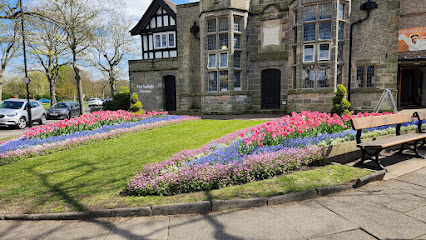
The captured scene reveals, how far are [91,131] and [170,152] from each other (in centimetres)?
465

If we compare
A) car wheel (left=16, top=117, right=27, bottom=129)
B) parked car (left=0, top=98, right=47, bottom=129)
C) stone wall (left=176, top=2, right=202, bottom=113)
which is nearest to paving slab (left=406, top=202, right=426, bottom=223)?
stone wall (left=176, top=2, right=202, bottom=113)

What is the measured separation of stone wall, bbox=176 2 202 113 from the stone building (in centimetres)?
8

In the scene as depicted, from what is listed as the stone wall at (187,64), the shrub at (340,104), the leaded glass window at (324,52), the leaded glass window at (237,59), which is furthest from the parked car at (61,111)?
the shrub at (340,104)

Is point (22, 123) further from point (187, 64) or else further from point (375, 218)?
point (375, 218)

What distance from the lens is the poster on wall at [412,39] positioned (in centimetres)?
1645

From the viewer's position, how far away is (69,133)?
9594mm

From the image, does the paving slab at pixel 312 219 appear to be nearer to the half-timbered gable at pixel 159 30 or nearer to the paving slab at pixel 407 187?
the paving slab at pixel 407 187

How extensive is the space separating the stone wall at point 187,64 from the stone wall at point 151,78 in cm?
106

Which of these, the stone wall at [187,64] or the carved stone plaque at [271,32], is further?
the stone wall at [187,64]

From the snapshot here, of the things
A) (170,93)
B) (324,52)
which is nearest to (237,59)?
(324,52)

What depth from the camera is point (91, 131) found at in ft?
32.0

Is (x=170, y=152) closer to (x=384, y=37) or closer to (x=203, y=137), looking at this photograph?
(x=203, y=137)

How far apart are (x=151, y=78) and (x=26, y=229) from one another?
18751 mm

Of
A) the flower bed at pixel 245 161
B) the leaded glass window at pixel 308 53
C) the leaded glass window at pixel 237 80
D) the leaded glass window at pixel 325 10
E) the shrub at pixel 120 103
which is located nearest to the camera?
the flower bed at pixel 245 161
